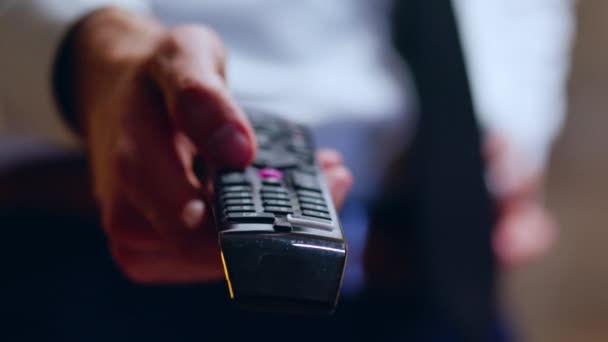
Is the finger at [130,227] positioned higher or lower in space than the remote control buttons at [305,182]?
lower

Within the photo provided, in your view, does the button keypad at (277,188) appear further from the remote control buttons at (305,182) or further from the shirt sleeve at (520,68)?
the shirt sleeve at (520,68)

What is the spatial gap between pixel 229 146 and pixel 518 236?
392 millimetres

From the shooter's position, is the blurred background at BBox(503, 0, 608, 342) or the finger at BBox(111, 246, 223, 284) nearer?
the finger at BBox(111, 246, 223, 284)

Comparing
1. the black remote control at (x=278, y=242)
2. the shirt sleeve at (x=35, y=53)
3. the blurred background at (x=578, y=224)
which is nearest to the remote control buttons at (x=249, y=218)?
the black remote control at (x=278, y=242)

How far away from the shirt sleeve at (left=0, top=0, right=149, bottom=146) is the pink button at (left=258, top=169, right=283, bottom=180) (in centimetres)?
12

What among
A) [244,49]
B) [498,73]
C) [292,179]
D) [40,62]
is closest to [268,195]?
[292,179]

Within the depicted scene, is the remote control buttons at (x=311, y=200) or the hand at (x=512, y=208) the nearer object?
the remote control buttons at (x=311, y=200)

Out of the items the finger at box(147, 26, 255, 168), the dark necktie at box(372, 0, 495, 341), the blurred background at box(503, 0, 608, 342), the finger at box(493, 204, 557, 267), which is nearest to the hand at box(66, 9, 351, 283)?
the finger at box(147, 26, 255, 168)

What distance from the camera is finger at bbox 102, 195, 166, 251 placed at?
24 centimetres

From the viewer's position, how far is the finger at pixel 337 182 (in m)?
0.26

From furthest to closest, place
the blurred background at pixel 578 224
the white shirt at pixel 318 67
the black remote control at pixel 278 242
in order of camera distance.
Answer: the blurred background at pixel 578 224, the white shirt at pixel 318 67, the black remote control at pixel 278 242

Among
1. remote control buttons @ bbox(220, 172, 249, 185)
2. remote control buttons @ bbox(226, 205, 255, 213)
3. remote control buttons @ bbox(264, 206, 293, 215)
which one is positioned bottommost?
remote control buttons @ bbox(226, 205, 255, 213)

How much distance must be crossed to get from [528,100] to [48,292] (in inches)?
17.3

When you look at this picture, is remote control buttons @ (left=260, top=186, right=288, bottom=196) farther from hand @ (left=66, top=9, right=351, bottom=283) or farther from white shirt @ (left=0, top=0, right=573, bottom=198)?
white shirt @ (left=0, top=0, right=573, bottom=198)
